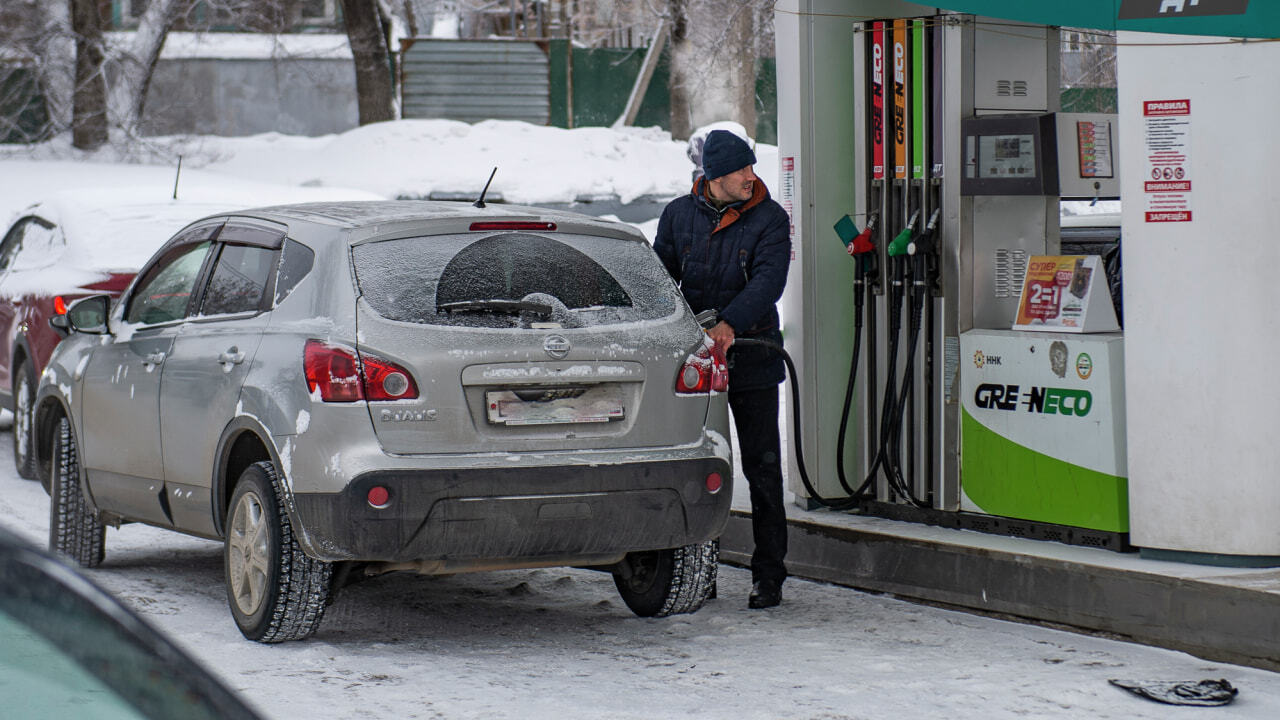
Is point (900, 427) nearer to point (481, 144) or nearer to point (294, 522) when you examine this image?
point (294, 522)

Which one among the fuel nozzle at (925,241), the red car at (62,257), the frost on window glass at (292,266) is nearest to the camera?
the frost on window glass at (292,266)

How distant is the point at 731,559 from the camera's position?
8.39 metres

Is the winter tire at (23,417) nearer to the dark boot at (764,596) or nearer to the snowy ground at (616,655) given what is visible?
the snowy ground at (616,655)

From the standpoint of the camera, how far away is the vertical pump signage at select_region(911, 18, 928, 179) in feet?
25.7

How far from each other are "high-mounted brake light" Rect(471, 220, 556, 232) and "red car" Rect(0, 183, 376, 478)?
450cm

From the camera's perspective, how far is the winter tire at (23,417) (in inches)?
417

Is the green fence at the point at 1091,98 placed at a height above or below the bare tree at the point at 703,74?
below

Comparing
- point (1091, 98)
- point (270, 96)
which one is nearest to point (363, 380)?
point (1091, 98)

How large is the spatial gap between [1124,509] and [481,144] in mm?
22225

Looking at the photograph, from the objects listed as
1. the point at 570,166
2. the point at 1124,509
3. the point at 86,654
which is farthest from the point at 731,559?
the point at 570,166

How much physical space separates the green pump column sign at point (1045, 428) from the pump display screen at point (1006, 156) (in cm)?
70

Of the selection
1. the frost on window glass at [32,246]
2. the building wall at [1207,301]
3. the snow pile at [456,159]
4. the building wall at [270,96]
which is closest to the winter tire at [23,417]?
the frost on window glass at [32,246]

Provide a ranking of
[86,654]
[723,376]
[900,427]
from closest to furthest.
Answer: [86,654] → [723,376] → [900,427]

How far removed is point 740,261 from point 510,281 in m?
1.29
